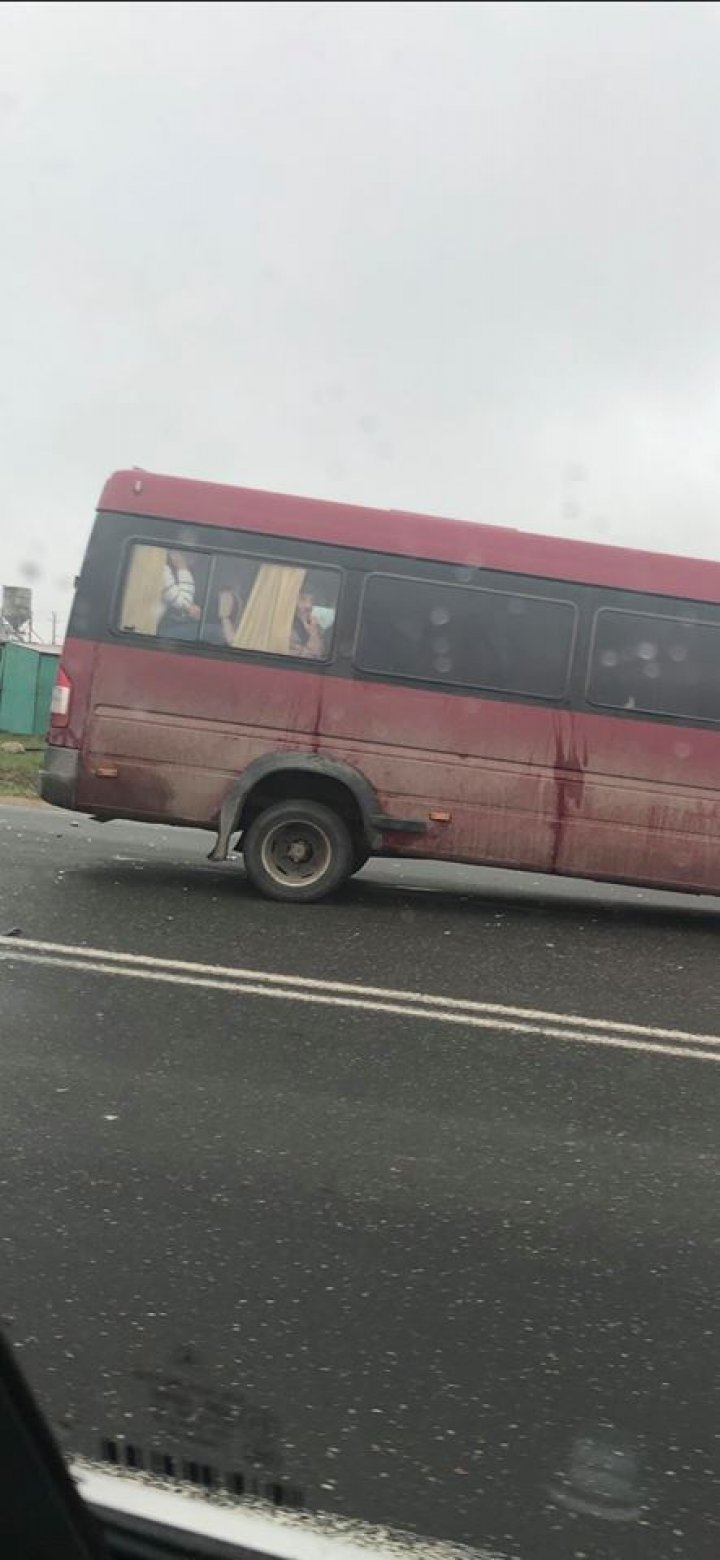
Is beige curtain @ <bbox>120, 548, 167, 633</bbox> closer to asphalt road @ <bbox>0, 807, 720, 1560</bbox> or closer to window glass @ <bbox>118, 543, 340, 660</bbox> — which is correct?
window glass @ <bbox>118, 543, 340, 660</bbox>

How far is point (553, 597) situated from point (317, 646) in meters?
1.60

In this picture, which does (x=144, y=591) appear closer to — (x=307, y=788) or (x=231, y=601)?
(x=231, y=601)

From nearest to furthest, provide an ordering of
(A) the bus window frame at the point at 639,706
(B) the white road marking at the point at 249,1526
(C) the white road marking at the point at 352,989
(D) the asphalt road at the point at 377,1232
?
(B) the white road marking at the point at 249,1526 → (D) the asphalt road at the point at 377,1232 → (C) the white road marking at the point at 352,989 → (A) the bus window frame at the point at 639,706

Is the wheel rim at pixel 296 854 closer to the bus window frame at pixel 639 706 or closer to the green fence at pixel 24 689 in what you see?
the bus window frame at pixel 639 706

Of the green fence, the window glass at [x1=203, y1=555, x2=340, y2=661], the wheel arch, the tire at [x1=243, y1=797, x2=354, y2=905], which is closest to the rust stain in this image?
the wheel arch

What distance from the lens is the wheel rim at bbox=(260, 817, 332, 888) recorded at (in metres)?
8.08

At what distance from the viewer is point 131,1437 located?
2.22 metres

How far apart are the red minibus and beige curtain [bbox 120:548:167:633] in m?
0.01

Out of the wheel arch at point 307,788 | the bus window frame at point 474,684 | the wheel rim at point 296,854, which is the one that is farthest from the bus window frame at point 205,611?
the wheel rim at point 296,854

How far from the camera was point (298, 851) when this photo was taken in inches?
321

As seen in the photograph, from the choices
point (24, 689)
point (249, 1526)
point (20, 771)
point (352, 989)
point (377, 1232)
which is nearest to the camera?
point (249, 1526)

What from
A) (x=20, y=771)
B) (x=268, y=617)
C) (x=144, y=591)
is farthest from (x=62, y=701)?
(x=20, y=771)

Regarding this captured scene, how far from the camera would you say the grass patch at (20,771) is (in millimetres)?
14763

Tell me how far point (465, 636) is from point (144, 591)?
215 cm
